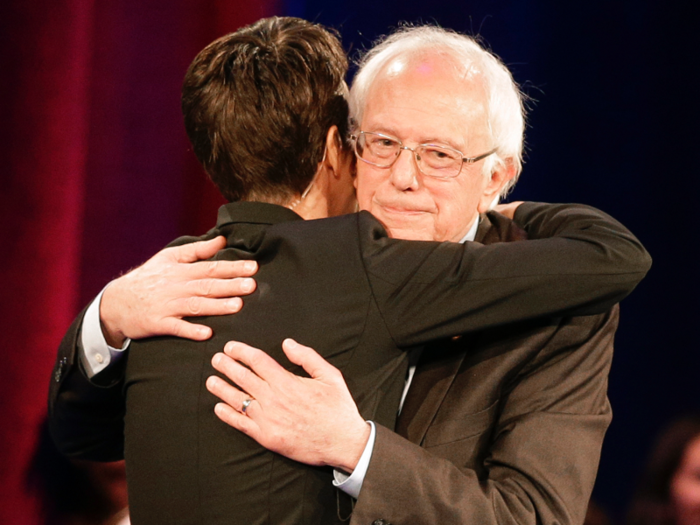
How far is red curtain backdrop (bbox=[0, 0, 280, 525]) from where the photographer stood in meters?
2.65

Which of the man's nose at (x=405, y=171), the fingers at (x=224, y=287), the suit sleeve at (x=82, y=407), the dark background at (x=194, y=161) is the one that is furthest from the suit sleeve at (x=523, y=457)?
the dark background at (x=194, y=161)

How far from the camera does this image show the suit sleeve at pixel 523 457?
57.6 inches

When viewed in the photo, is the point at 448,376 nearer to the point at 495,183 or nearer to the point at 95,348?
the point at 495,183

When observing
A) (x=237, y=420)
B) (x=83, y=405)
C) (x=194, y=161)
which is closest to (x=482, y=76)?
(x=237, y=420)

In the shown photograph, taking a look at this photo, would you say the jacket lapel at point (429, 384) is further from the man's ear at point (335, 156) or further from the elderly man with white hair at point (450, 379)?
the man's ear at point (335, 156)

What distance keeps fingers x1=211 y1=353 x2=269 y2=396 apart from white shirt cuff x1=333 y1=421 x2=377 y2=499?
0.70 ft

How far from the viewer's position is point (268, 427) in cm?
142

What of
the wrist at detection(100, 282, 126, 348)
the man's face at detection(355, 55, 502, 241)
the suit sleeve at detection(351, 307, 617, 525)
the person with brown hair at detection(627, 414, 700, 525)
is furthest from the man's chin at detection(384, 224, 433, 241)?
the person with brown hair at detection(627, 414, 700, 525)

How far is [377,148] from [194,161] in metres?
1.34

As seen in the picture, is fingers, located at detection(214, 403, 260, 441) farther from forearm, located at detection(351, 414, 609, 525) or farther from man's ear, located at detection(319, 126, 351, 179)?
man's ear, located at detection(319, 126, 351, 179)

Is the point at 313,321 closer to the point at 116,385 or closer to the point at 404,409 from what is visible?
the point at 404,409

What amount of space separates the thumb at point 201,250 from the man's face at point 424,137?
1.28 feet

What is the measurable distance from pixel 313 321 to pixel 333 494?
35 cm

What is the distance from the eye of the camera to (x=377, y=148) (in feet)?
6.00
